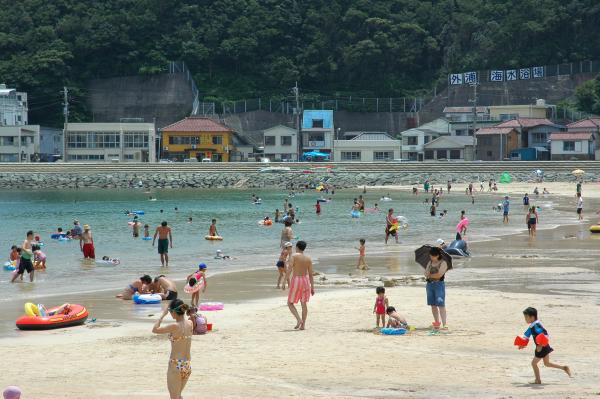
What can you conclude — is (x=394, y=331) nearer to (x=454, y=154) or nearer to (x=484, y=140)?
(x=484, y=140)

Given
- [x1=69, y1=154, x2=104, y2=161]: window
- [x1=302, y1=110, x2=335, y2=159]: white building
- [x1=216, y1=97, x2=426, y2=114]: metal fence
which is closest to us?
[x1=69, y1=154, x2=104, y2=161]: window

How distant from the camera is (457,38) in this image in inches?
4247

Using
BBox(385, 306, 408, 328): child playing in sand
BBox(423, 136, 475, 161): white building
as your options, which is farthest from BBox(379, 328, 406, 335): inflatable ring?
BBox(423, 136, 475, 161): white building

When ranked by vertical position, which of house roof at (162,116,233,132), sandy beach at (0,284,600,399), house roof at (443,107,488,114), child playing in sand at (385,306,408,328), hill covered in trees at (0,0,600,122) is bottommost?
sandy beach at (0,284,600,399)

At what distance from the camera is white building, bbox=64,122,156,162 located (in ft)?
310

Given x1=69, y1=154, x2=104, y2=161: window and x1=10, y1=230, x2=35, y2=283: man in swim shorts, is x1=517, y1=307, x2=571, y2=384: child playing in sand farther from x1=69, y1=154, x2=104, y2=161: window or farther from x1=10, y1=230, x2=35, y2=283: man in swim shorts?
x1=69, y1=154, x2=104, y2=161: window

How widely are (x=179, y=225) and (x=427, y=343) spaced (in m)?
31.1

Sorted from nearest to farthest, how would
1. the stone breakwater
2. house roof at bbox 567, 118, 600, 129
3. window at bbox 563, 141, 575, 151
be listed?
the stone breakwater → window at bbox 563, 141, 575, 151 → house roof at bbox 567, 118, 600, 129

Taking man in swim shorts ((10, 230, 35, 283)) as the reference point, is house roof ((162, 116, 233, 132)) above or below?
above

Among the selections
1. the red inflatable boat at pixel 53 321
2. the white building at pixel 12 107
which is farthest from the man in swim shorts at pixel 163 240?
the white building at pixel 12 107

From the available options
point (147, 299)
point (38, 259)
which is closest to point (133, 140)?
point (38, 259)

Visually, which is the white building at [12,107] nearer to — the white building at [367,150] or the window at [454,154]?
the white building at [367,150]

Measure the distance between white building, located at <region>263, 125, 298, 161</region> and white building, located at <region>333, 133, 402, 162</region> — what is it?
195 inches

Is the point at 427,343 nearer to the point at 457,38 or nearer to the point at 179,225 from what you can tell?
the point at 179,225
